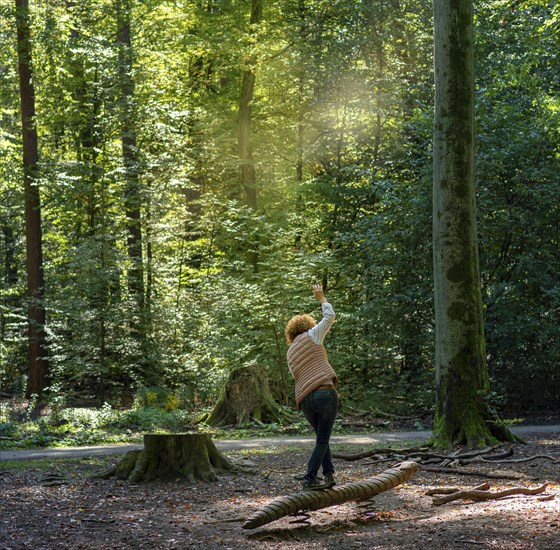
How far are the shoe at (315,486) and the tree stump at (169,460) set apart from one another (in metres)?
1.84

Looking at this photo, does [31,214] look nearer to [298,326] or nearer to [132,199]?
[132,199]

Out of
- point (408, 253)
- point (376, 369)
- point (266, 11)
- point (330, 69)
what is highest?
point (266, 11)

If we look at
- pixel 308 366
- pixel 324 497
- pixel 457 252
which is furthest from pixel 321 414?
pixel 457 252

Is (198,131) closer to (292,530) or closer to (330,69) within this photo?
(330,69)

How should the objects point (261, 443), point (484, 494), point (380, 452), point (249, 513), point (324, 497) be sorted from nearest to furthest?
point (324, 497) < point (249, 513) < point (484, 494) < point (380, 452) < point (261, 443)

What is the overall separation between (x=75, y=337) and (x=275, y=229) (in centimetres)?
687

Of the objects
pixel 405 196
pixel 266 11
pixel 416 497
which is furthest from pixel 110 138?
pixel 416 497

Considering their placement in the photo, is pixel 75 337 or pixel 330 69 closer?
pixel 75 337

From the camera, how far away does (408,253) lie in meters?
19.0

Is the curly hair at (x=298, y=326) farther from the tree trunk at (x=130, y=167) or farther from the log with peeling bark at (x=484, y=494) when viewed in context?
the tree trunk at (x=130, y=167)

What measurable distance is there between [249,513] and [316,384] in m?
1.40

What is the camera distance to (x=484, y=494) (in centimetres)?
829

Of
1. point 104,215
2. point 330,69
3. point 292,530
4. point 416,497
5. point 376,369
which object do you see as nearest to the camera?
point 292,530

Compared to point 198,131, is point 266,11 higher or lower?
higher
